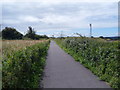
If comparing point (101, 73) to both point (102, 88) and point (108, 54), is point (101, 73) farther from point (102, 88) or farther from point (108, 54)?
point (102, 88)

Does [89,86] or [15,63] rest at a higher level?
[15,63]

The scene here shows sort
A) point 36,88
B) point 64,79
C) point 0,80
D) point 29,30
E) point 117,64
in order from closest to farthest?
point 0,80 → point 36,88 → point 117,64 → point 64,79 → point 29,30

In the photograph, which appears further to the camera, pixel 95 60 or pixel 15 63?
→ pixel 95 60

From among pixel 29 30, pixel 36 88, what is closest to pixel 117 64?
pixel 36 88

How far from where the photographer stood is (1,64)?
6.13 metres

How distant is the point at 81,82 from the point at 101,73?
60.5 inches

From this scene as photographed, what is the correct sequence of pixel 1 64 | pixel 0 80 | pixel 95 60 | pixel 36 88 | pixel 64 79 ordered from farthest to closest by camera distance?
pixel 95 60 → pixel 64 79 → pixel 36 88 → pixel 1 64 → pixel 0 80

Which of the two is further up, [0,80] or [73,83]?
[0,80]

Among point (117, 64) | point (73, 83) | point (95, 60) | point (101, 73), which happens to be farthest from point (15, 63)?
point (95, 60)

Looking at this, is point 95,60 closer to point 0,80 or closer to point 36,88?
point 36,88

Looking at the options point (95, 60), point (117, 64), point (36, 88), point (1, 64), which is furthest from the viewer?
point (95, 60)

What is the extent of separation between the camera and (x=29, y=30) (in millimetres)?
83875

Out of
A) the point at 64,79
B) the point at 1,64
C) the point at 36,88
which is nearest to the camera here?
the point at 1,64

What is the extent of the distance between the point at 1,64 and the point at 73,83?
3125mm
